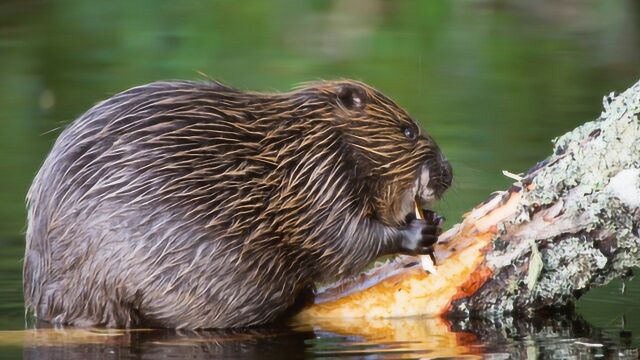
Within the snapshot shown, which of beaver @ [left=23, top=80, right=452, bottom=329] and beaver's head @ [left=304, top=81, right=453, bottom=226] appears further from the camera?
beaver's head @ [left=304, top=81, right=453, bottom=226]

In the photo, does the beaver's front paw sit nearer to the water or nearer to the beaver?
the beaver

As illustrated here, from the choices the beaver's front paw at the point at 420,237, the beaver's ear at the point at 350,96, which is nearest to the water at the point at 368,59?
the beaver's ear at the point at 350,96

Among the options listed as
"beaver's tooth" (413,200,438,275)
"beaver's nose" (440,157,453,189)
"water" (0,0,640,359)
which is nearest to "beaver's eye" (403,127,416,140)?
"beaver's nose" (440,157,453,189)

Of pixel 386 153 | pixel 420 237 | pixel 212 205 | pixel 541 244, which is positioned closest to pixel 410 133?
pixel 386 153

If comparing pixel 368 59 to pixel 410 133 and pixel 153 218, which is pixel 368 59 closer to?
pixel 410 133

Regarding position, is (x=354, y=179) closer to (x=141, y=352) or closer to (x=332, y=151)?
(x=332, y=151)

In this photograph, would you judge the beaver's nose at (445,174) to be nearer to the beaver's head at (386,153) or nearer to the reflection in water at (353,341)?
the beaver's head at (386,153)

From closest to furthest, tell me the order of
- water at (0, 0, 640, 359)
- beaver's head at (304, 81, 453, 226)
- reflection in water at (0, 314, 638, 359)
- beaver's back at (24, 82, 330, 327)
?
reflection in water at (0, 314, 638, 359) < beaver's back at (24, 82, 330, 327) < beaver's head at (304, 81, 453, 226) < water at (0, 0, 640, 359)

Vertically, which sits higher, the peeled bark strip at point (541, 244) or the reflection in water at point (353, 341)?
the peeled bark strip at point (541, 244)
